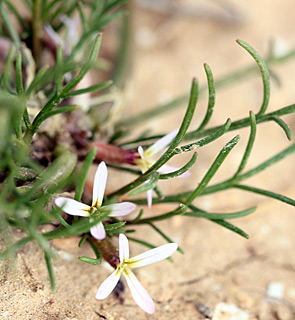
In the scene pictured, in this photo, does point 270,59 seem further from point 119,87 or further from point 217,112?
point 119,87

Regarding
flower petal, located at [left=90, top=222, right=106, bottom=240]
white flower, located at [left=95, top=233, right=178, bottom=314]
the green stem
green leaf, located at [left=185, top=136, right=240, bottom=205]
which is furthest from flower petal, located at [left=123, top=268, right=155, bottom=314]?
the green stem

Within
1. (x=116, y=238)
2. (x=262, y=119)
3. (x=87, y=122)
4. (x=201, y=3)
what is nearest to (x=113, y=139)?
(x=87, y=122)

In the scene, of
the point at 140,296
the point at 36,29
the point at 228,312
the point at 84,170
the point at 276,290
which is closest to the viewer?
the point at 84,170

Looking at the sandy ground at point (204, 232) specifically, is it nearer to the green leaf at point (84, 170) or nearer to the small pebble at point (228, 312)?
the small pebble at point (228, 312)

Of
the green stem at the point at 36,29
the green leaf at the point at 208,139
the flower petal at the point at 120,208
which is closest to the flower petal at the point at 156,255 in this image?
the flower petal at the point at 120,208

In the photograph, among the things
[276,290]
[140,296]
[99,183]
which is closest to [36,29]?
[99,183]

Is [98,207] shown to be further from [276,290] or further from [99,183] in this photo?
[276,290]

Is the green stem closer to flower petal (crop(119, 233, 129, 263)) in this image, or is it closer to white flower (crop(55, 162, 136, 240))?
white flower (crop(55, 162, 136, 240))
